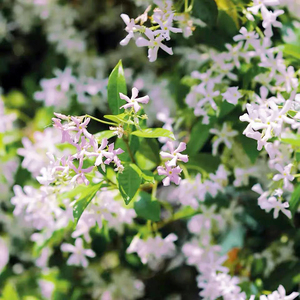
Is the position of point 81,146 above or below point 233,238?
above

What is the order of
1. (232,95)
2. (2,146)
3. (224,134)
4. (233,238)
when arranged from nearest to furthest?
(232,95) → (224,134) → (233,238) → (2,146)

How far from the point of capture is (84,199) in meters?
0.91

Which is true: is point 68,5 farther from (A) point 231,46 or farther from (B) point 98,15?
(A) point 231,46

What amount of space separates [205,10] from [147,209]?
19.4 inches

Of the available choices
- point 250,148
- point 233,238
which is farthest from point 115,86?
point 233,238

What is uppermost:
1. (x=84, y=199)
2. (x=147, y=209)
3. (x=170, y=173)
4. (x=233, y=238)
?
(x=170, y=173)

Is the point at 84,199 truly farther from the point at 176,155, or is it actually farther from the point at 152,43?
the point at 152,43

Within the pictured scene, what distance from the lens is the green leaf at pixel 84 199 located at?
0.88 meters

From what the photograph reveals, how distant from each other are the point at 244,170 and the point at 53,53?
3.26ft

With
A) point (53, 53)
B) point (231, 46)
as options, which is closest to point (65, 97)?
point (53, 53)

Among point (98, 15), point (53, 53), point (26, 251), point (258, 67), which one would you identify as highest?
point (258, 67)

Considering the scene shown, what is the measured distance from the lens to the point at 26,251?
5.15 ft

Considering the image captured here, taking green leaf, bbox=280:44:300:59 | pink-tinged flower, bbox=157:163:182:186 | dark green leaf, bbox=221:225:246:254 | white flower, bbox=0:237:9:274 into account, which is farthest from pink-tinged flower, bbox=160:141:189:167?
white flower, bbox=0:237:9:274

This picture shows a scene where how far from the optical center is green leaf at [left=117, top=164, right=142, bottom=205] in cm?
84
